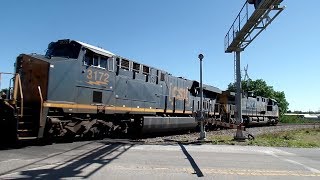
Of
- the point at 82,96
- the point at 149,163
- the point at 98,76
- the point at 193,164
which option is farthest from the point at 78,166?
the point at 98,76

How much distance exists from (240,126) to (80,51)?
29.2 feet

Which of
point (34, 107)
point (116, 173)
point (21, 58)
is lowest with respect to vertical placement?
point (116, 173)

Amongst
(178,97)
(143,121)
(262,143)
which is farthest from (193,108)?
(262,143)

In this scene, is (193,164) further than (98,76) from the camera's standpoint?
No

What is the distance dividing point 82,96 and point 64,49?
2.10 meters

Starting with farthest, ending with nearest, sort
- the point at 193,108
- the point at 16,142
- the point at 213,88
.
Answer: the point at 213,88 < the point at 193,108 < the point at 16,142

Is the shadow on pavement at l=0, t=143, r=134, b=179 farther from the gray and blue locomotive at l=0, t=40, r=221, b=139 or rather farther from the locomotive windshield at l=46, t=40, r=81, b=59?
the locomotive windshield at l=46, t=40, r=81, b=59

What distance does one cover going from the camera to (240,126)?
776 inches

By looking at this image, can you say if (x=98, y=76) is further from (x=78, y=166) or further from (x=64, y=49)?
(x=78, y=166)

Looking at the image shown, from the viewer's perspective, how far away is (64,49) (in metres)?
16.3

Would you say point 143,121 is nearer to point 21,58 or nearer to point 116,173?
point 21,58

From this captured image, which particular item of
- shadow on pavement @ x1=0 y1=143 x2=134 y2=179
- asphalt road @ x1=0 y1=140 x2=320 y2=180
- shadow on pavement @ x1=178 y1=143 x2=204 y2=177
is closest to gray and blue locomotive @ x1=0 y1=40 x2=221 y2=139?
asphalt road @ x1=0 y1=140 x2=320 y2=180

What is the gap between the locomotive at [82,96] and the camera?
1384cm

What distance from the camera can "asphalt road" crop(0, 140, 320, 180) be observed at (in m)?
9.63
